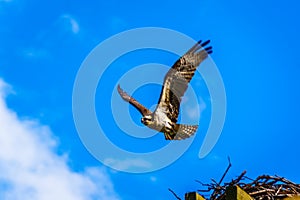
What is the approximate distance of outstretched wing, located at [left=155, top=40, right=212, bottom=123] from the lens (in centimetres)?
1282

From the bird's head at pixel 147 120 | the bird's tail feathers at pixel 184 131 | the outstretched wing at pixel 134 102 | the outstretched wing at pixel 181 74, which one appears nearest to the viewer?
the outstretched wing at pixel 181 74

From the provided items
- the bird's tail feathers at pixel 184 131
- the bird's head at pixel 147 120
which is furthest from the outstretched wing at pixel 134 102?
the bird's tail feathers at pixel 184 131

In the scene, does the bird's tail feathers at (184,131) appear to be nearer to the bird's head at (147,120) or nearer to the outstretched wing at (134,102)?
the bird's head at (147,120)

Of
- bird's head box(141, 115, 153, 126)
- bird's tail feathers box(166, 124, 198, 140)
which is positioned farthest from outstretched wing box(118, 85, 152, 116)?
bird's tail feathers box(166, 124, 198, 140)

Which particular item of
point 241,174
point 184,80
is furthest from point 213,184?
point 184,80

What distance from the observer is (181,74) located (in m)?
12.9

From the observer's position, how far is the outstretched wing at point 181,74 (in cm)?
1282

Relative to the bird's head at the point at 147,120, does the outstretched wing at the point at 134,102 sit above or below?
above

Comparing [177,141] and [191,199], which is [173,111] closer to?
[177,141]

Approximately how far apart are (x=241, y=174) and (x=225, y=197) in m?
0.56

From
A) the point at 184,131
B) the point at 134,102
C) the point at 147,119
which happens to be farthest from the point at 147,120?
the point at 134,102

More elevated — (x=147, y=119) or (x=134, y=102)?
(x=134, y=102)

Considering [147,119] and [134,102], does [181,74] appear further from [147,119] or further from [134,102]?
[134,102]

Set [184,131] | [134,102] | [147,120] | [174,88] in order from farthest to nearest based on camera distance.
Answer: [134,102] → [184,131] → [147,120] → [174,88]
